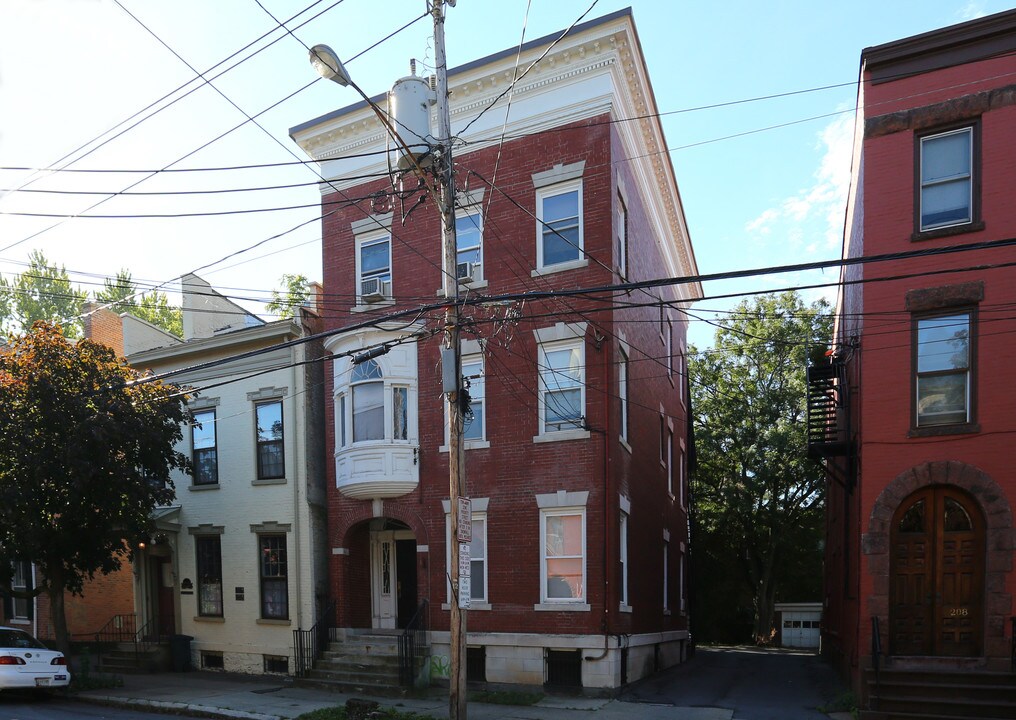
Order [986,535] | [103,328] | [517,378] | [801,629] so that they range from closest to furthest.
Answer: [986,535]
[517,378]
[103,328]
[801,629]

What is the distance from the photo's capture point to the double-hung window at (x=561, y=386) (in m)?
16.6

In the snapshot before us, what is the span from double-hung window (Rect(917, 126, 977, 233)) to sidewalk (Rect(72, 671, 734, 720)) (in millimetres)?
9319

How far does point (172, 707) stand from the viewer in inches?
597

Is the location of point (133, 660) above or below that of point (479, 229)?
below

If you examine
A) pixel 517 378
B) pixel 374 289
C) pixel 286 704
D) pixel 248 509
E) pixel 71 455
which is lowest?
pixel 286 704

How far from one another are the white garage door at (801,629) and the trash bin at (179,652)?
23.7m

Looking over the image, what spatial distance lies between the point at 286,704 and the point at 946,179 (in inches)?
605

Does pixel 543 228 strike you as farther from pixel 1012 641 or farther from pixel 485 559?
pixel 1012 641

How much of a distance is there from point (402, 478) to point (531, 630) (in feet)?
14.3

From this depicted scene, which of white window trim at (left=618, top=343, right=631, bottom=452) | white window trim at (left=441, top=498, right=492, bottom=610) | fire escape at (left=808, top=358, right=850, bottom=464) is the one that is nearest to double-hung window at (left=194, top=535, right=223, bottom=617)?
white window trim at (left=441, top=498, right=492, bottom=610)

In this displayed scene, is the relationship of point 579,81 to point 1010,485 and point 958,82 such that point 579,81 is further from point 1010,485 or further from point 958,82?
point 1010,485

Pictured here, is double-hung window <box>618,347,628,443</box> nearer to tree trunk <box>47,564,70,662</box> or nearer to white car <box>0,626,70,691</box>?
white car <box>0,626,70,691</box>

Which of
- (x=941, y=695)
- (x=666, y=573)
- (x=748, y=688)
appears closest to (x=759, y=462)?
(x=666, y=573)

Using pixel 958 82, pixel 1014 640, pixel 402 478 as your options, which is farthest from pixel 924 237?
pixel 402 478
